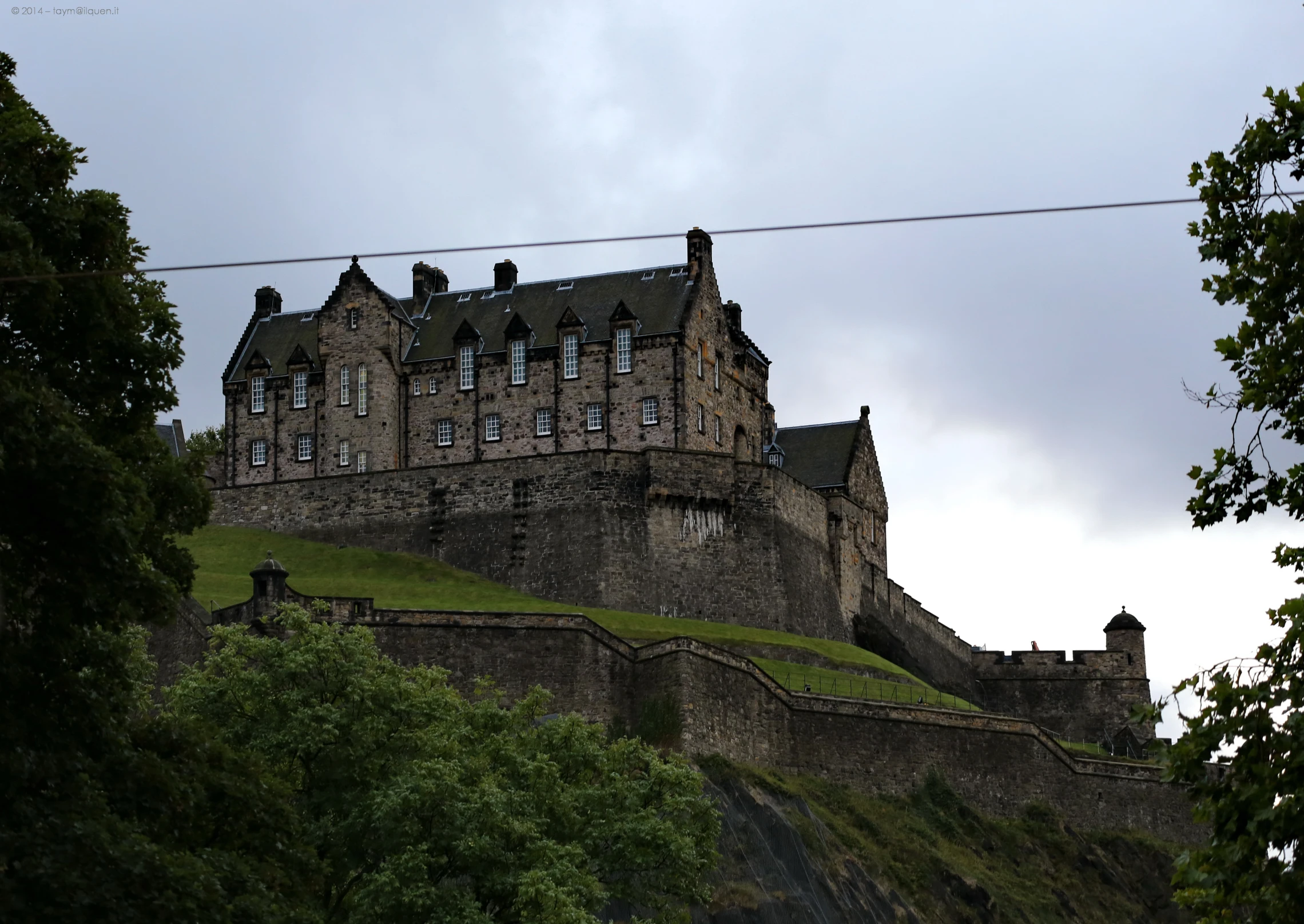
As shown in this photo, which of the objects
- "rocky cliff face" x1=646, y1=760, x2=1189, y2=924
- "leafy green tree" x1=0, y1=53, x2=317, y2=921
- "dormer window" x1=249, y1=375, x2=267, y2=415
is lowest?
"rocky cliff face" x1=646, y1=760, x2=1189, y2=924

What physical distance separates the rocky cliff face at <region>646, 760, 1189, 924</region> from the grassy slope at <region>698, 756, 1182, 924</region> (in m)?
0.04

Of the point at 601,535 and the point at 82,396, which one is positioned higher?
the point at 601,535

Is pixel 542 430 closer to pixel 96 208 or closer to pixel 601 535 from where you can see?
pixel 601 535

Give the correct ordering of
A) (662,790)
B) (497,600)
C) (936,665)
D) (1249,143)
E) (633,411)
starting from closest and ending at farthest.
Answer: (1249,143)
(662,790)
(497,600)
(633,411)
(936,665)

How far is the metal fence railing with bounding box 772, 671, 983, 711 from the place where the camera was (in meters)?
62.4

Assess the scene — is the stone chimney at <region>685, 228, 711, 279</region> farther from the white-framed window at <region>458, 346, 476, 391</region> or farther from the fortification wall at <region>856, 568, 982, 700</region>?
the fortification wall at <region>856, 568, 982, 700</region>

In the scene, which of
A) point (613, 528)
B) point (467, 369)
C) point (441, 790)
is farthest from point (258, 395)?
point (441, 790)

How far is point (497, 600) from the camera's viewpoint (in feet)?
216

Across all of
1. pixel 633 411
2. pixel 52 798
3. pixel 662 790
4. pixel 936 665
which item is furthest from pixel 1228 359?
pixel 936 665

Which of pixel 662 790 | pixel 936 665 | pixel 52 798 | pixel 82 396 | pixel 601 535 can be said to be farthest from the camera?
pixel 936 665

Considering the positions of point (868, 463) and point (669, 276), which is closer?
point (669, 276)

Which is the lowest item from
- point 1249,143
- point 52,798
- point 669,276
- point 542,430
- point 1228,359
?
point 52,798

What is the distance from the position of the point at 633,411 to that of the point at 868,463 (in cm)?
1445

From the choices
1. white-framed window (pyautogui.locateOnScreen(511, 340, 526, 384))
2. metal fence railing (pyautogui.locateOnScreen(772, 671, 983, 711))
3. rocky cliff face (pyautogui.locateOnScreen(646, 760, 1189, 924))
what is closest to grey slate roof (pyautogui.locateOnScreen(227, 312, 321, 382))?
white-framed window (pyautogui.locateOnScreen(511, 340, 526, 384))
